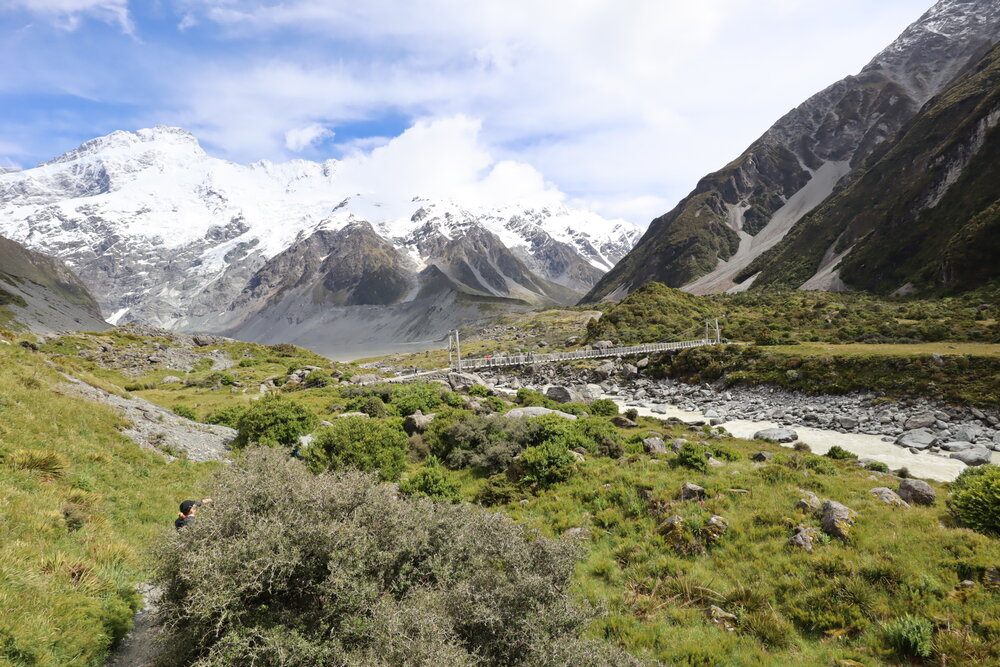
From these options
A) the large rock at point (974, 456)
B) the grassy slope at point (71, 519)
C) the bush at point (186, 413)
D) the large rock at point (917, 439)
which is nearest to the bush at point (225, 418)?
the bush at point (186, 413)

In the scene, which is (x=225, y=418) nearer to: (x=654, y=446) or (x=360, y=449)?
(x=360, y=449)

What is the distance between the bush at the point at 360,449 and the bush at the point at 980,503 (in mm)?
15587

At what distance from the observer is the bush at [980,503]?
899 centimetres

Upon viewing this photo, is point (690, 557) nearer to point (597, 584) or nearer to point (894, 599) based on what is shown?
point (597, 584)

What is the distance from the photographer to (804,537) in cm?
954

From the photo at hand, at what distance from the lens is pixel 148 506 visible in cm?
1104

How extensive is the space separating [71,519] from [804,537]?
1547cm

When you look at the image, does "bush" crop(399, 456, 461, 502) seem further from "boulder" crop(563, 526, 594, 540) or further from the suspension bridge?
the suspension bridge

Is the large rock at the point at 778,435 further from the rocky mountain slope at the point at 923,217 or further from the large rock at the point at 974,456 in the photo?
the rocky mountain slope at the point at 923,217

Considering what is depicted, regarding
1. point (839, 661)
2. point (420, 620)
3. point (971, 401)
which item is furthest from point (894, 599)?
point (971, 401)

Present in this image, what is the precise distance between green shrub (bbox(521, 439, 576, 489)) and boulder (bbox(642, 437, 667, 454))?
3.76 metres

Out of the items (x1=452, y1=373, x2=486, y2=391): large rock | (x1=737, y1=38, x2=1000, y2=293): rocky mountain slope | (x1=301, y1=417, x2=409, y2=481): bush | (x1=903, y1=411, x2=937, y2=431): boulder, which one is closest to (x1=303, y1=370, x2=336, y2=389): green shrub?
(x1=452, y1=373, x2=486, y2=391): large rock

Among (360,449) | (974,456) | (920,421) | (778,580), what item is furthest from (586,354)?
(778,580)

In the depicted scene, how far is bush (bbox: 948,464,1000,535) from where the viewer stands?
29.5 ft
